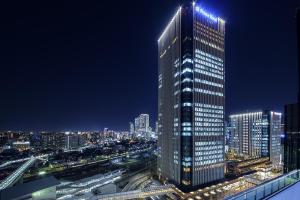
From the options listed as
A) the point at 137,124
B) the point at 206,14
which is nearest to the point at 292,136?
the point at 206,14

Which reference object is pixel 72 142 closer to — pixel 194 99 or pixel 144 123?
pixel 144 123

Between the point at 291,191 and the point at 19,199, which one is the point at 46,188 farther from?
the point at 291,191

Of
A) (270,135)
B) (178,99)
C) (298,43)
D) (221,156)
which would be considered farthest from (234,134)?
(298,43)

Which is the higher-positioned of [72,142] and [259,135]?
[259,135]

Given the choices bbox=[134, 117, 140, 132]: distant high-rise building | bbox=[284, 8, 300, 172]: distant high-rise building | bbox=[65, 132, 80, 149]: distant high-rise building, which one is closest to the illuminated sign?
bbox=[284, 8, 300, 172]: distant high-rise building

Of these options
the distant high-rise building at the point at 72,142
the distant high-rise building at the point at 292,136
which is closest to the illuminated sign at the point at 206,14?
the distant high-rise building at the point at 292,136

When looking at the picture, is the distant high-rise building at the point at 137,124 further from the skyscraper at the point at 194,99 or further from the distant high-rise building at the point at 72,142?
the skyscraper at the point at 194,99
